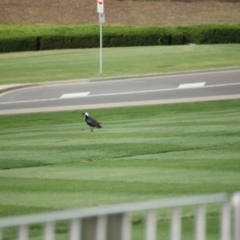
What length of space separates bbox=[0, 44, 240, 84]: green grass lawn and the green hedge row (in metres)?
1.49

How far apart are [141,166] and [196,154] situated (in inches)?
47.3

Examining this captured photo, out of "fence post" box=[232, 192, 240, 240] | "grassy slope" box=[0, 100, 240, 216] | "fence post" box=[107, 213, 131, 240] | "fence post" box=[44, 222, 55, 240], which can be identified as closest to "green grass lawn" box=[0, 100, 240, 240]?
"grassy slope" box=[0, 100, 240, 216]

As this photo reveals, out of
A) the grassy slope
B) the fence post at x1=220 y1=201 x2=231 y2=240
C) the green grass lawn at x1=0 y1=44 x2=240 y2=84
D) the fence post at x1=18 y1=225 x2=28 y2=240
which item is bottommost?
the green grass lawn at x1=0 y1=44 x2=240 y2=84

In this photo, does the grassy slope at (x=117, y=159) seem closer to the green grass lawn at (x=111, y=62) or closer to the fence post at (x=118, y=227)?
the fence post at (x=118, y=227)

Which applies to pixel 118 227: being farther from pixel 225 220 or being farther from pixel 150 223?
pixel 225 220

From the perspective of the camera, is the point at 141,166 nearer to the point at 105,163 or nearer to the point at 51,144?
the point at 105,163

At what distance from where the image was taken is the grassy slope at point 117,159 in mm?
10883

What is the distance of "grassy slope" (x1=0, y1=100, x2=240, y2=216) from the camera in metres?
10.9

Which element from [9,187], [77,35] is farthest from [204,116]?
[77,35]

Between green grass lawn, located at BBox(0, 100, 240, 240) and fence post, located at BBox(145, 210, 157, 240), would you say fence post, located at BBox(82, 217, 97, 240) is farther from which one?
green grass lawn, located at BBox(0, 100, 240, 240)

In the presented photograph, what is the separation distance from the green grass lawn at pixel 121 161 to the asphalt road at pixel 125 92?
3.55 meters

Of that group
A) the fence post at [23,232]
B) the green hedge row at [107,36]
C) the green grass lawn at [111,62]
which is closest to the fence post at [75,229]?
the fence post at [23,232]

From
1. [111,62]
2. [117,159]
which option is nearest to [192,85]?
[111,62]

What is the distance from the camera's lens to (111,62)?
3881 centimetres
